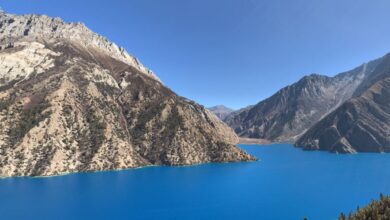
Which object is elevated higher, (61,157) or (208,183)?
(61,157)

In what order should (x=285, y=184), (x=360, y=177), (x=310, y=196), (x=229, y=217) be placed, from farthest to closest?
(x=360, y=177) → (x=285, y=184) → (x=310, y=196) → (x=229, y=217)

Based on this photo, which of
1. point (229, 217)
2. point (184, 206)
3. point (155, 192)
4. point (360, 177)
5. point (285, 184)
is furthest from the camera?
point (360, 177)

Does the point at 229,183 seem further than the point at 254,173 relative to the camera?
No

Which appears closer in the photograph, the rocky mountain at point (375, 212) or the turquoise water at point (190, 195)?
the rocky mountain at point (375, 212)

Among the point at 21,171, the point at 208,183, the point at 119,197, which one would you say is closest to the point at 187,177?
the point at 208,183

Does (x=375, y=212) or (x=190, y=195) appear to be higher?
(x=375, y=212)

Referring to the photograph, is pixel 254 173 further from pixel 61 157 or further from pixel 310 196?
pixel 61 157

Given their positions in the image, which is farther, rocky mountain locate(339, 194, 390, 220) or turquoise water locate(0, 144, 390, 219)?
turquoise water locate(0, 144, 390, 219)

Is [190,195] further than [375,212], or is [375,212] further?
[190,195]
